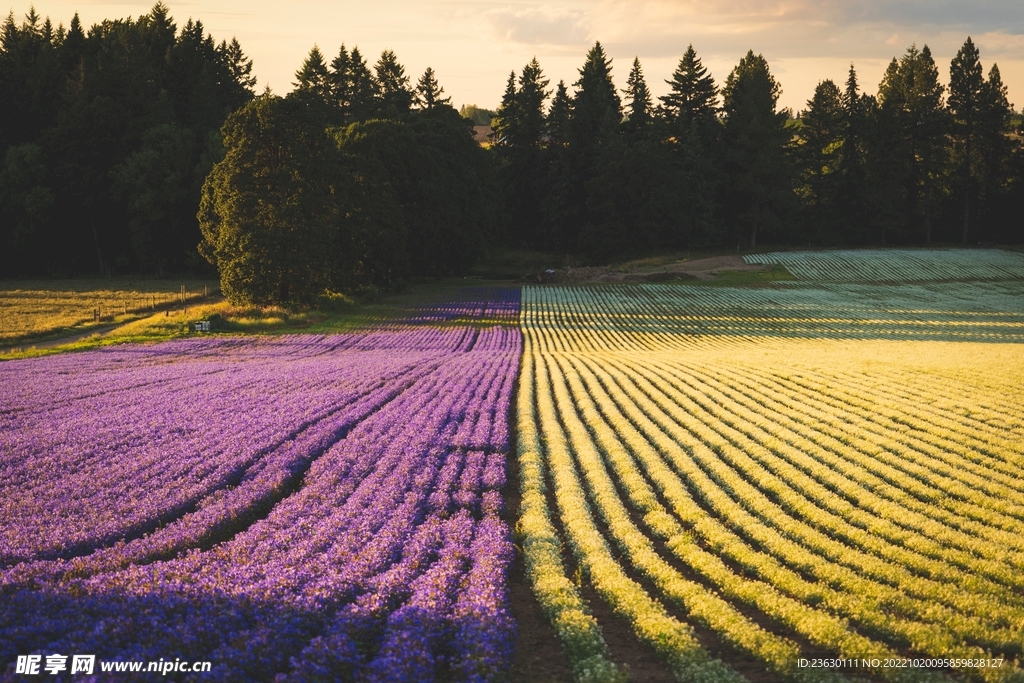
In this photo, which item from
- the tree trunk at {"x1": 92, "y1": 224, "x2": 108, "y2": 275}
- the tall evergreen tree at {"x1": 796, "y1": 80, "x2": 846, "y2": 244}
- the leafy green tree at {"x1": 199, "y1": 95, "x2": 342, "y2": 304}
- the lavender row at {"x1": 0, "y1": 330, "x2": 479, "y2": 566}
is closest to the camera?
the lavender row at {"x1": 0, "y1": 330, "x2": 479, "y2": 566}

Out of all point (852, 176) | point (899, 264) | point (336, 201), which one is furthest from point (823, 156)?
point (336, 201)

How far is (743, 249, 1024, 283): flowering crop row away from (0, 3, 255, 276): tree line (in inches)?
2416

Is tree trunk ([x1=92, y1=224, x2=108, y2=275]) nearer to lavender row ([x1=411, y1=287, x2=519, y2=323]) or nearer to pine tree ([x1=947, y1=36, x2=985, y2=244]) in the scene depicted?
lavender row ([x1=411, y1=287, x2=519, y2=323])

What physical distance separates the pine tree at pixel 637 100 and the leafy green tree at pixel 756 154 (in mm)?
11169

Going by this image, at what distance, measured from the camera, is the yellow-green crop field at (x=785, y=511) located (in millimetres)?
8633

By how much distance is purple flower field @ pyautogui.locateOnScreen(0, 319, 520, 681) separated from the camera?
770cm

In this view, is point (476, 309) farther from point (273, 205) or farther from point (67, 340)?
point (67, 340)

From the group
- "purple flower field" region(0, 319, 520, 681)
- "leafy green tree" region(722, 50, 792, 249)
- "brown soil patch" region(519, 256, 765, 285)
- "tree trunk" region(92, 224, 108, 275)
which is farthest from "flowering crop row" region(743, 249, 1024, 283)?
"tree trunk" region(92, 224, 108, 275)

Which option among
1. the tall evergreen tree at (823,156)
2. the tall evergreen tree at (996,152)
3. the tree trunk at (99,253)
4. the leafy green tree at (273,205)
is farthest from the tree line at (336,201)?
the tall evergreen tree at (996,152)

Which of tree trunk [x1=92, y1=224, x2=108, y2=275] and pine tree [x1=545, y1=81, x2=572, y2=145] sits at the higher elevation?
pine tree [x1=545, y1=81, x2=572, y2=145]

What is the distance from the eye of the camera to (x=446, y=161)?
79.0 meters

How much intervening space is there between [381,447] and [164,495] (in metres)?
5.13

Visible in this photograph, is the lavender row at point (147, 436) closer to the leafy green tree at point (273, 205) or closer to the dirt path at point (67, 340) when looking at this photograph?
the dirt path at point (67, 340)

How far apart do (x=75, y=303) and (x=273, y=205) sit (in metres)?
19.0
